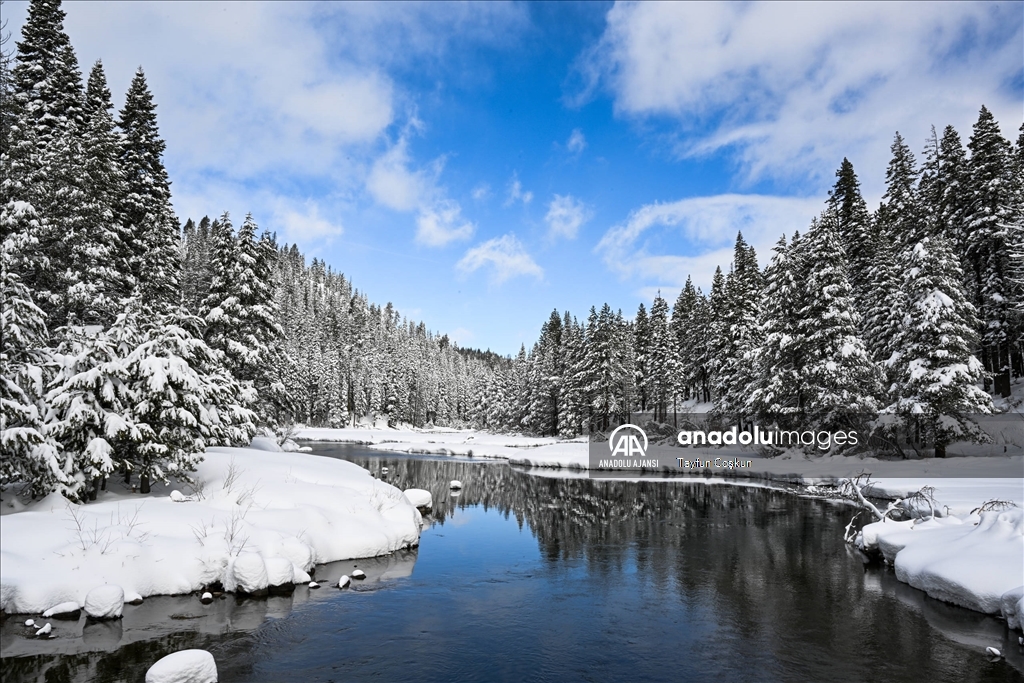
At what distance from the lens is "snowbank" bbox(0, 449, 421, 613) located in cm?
1184

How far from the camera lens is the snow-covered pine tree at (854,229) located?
1936 inches

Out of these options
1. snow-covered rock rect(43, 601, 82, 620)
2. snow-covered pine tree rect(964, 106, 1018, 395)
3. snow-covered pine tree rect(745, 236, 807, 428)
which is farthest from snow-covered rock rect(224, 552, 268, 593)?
snow-covered pine tree rect(964, 106, 1018, 395)

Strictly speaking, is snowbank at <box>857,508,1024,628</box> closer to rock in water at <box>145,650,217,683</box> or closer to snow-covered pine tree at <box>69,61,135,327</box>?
rock in water at <box>145,650,217,683</box>

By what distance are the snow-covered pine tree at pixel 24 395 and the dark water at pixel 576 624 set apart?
359cm

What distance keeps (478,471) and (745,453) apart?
66.4ft

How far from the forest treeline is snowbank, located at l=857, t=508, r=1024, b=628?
53.1 ft

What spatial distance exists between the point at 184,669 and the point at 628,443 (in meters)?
46.3

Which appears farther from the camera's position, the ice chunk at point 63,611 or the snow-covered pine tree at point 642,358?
the snow-covered pine tree at point 642,358

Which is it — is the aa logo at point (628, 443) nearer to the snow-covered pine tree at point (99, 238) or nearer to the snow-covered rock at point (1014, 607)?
the snow-covered rock at point (1014, 607)

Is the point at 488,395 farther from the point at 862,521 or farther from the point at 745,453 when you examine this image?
the point at 862,521

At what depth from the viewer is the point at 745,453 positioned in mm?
43562

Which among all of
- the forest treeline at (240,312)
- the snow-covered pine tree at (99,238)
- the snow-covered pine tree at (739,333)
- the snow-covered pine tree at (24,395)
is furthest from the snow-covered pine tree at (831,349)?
the snow-covered pine tree at (99,238)

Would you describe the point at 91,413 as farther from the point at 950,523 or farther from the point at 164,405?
the point at 950,523

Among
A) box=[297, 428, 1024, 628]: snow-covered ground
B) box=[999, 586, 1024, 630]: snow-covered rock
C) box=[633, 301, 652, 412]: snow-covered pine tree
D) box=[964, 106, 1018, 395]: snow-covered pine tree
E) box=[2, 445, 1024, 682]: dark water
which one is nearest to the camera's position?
box=[2, 445, 1024, 682]: dark water
